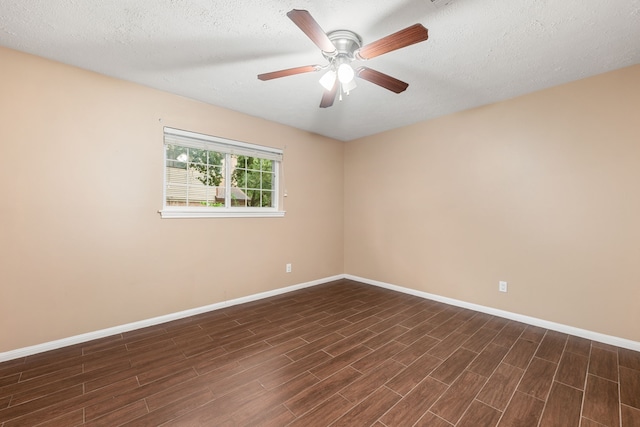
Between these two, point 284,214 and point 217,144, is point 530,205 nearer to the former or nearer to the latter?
point 284,214

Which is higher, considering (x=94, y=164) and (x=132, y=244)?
(x=94, y=164)

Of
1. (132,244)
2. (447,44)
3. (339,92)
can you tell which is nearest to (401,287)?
(339,92)

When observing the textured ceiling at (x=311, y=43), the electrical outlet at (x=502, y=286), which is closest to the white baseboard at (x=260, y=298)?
the electrical outlet at (x=502, y=286)

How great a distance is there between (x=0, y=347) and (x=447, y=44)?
416cm

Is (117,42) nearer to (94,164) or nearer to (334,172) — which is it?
(94,164)

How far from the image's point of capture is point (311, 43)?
2.03m

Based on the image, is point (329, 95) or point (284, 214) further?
point (284, 214)

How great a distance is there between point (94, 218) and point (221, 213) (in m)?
1.19

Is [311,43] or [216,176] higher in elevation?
[311,43]

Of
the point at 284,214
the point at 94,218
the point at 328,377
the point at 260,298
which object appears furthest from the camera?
the point at 284,214

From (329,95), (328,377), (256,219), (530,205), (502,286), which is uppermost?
(329,95)

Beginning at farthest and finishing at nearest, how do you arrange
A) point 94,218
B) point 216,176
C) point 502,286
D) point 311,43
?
point 216,176
point 502,286
point 94,218
point 311,43

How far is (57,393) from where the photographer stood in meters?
1.72

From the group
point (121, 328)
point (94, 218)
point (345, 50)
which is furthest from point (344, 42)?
point (121, 328)
